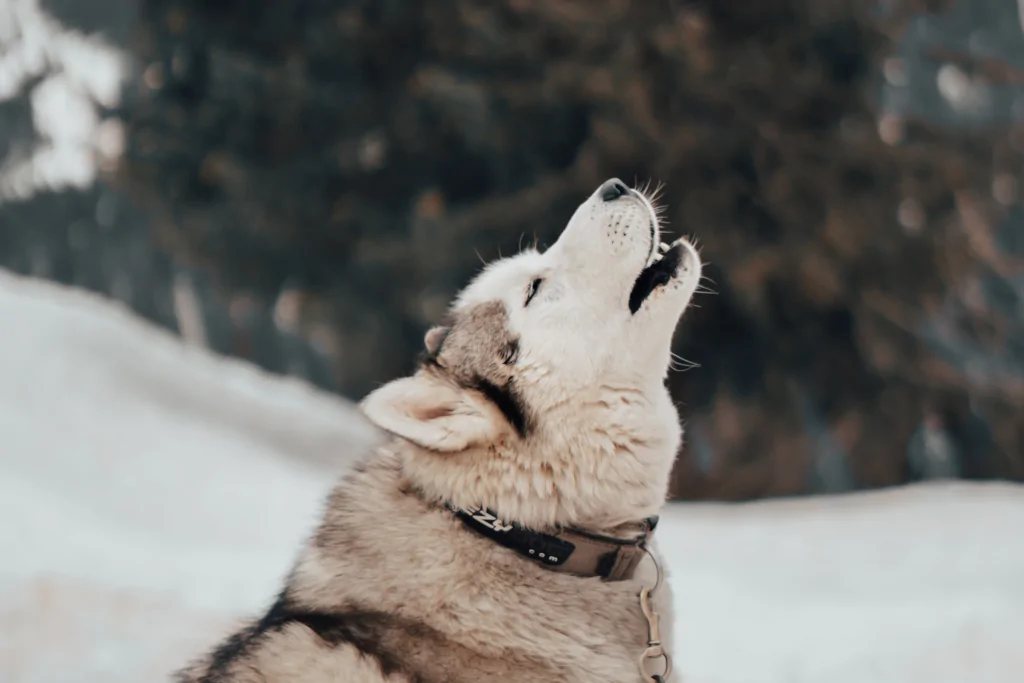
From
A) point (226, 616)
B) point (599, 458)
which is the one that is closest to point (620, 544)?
point (599, 458)

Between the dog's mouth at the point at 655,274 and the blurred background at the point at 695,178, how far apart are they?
4421 mm

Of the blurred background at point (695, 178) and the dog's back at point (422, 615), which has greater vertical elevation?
the blurred background at point (695, 178)

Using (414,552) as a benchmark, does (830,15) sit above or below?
above

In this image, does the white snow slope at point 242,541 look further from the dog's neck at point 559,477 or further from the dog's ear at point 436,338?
the dog's neck at point 559,477

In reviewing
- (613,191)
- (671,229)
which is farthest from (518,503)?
(671,229)

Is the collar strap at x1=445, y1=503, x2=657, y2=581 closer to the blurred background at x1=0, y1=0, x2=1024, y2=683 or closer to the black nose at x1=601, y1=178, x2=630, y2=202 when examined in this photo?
the black nose at x1=601, y1=178, x2=630, y2=202

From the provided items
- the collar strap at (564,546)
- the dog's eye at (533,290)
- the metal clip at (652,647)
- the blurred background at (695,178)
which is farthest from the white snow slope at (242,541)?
the dog's eye at (533,290)

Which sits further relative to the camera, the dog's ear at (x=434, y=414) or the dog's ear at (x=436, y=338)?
the dog's ear at (x=436, y=338)

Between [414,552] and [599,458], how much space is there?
23.6 inches

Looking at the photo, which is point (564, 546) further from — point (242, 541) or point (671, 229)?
point (242, 541)

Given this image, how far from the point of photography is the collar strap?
270cm

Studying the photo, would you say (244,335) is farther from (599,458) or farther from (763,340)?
(599,458)

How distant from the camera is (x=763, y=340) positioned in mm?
7965

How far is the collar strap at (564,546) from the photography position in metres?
2.70
